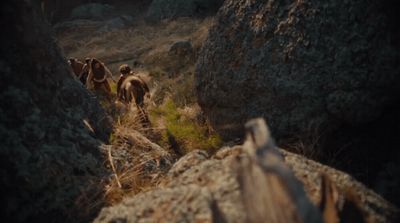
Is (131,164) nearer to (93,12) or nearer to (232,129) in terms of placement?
(232,129)

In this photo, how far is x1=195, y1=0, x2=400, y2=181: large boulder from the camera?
17.0 ft

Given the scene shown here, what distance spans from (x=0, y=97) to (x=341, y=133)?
334 cm

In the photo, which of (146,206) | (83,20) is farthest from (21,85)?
(83,20)

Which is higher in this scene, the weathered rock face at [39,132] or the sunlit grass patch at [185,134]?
the weathered rock face at [39,132]

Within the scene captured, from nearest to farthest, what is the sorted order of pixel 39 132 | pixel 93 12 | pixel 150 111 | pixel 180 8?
pixel 39 132 → pixel 150 111 → pixel 180 8 → pixel 93 12

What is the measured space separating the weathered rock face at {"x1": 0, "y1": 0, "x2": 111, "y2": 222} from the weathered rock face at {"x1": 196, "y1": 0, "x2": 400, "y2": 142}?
6.24 feet

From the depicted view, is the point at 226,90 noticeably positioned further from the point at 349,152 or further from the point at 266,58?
the point at 349,152

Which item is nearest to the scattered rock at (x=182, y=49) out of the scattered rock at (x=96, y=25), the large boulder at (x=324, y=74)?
the large boulder at (x=324, y=74)

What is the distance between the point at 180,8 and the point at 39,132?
57.8 ft

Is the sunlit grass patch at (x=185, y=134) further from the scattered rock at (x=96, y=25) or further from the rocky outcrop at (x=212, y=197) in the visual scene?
the scattered rock at (x=96, y=25)

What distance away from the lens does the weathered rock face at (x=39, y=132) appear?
4.00 m

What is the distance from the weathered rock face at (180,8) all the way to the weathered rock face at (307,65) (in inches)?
565

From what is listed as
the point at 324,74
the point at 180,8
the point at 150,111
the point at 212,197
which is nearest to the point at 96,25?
the point at 180,8

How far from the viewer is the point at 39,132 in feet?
14.1
